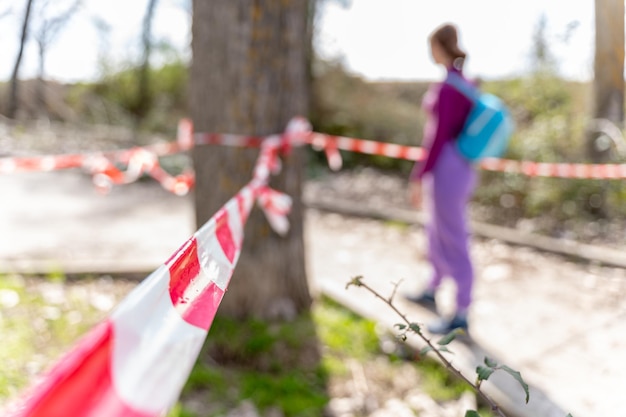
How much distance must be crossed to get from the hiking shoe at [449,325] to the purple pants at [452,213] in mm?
67

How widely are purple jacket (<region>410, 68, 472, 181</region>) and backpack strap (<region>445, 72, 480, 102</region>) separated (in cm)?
2

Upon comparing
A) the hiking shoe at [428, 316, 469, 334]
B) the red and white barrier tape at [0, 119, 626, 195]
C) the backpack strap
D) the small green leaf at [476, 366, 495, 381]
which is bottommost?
the hiking shoe at [428, 316, 469, 334]

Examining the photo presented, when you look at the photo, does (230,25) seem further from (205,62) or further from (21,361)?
(21,361)

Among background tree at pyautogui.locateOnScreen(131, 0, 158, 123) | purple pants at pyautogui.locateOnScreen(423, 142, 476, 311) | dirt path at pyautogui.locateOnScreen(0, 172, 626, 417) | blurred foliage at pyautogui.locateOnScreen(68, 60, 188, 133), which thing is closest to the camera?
dirt path at pyautogui.locateOnScreen(0, 172, 626, 417)

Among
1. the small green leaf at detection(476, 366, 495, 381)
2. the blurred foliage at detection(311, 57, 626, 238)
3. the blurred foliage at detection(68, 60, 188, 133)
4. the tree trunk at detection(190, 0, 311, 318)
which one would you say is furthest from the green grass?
the blurred foliage at detection(68, 60, 188, 133)

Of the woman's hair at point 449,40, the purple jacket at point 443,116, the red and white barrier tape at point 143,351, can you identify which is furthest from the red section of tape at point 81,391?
the woman's hair at point 449,40

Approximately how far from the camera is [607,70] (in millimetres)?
7137

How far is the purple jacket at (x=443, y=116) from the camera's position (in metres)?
3.44

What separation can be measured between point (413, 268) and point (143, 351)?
189 inches

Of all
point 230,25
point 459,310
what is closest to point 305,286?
point 459,310

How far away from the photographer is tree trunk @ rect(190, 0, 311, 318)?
11.9 ft

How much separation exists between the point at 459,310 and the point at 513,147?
14.6 ft

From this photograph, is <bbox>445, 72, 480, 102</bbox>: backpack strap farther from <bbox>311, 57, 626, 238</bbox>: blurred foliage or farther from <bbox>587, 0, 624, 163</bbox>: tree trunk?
<bbox>587, 0, 624, 163</bbox>: tree trunk

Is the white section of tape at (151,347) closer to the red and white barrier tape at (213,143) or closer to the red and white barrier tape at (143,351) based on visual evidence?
the red and white barrier tape at (143,351)
